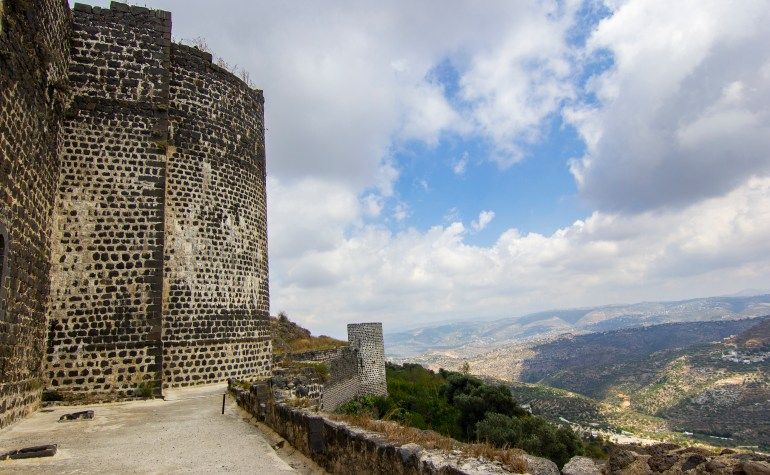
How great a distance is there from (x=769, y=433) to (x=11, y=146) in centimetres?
7747

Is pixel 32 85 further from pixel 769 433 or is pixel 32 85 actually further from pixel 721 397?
pixel 721 397

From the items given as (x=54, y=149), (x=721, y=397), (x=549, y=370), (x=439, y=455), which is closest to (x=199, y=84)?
(x=54, y=149)

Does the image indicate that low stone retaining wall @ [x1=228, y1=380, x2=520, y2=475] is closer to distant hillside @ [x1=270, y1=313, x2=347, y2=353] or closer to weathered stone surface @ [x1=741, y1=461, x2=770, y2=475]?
weathered stone surface @ [x1=741, y1=461, x2=770, y2=475]

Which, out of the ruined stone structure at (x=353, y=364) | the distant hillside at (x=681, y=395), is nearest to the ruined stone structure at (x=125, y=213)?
the ruined stone structure at (x=353, y=364)

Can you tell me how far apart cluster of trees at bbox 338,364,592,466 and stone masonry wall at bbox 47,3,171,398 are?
10.7 m

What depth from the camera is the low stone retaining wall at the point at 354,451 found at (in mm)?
3943

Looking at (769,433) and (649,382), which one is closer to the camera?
(769,433)

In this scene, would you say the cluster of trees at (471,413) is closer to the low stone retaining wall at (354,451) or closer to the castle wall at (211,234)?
the castle wall at (211,234)

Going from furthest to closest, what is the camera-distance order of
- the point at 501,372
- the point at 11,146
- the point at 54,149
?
1. the point at 501,372
2. the point at 54,149
3. the point at 11,146

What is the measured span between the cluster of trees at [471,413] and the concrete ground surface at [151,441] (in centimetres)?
1097

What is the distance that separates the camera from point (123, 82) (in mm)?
14789

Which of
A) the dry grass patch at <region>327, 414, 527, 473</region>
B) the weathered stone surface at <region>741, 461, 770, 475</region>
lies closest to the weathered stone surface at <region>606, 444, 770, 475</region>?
the weathered stone surface at <region>741, 461, 770, 475</region>

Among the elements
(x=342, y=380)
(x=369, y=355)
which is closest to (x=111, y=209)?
(x=342, y=380)

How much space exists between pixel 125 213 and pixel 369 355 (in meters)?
29.3
